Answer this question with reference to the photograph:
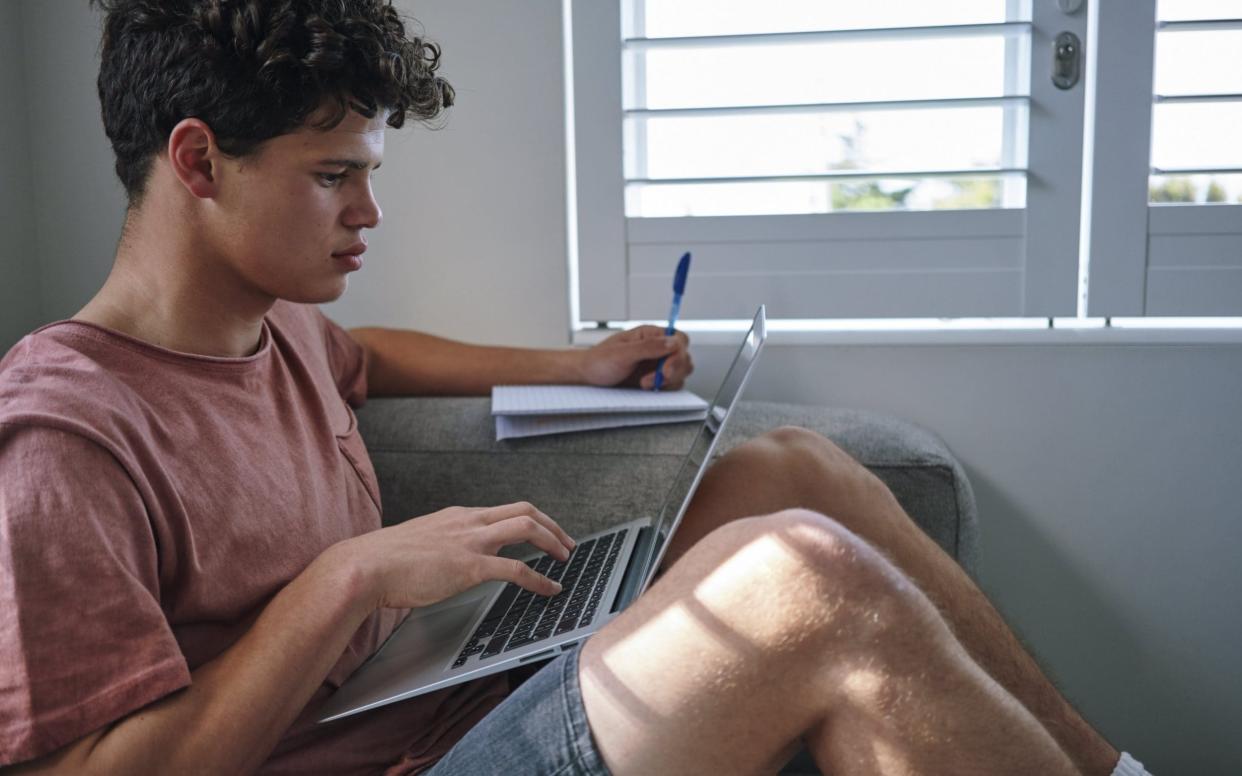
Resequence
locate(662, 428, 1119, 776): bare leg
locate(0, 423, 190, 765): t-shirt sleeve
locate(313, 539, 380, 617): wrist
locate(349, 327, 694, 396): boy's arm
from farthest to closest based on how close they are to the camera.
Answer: locate(349, 327, 694, 396): boy's arm
locate(662, 428, 1119, 776): bare leg
locate(313, 539, 380, 617): wrist
locate(0, 423, 190, 765): t-shirt sleeve

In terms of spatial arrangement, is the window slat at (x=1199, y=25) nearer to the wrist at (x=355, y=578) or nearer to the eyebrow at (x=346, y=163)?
the eyebrow at (x=346, y=163)

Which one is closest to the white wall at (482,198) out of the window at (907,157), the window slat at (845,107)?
the window at (907,157)

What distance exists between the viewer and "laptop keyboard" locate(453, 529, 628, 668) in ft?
2.95

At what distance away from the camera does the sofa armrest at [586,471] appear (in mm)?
1324

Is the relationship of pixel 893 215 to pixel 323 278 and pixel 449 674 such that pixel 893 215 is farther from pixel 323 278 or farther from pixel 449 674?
pixel 449 674

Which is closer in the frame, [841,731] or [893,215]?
[841,731]

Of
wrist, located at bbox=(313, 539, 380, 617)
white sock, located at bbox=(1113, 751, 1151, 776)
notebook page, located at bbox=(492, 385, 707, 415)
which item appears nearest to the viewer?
wrist, located at bbox=(313, 539, 380, 617)

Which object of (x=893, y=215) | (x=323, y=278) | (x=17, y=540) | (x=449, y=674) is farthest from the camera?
(x=893, y=215)

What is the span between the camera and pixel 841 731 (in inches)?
30.2

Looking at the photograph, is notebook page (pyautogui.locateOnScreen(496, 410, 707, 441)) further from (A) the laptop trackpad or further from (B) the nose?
(B) the nose

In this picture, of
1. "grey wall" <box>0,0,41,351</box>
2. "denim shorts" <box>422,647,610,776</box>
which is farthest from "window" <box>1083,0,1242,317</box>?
"grey wall" <box>0,0,41,351</box>

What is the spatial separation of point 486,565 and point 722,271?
2.83 ft

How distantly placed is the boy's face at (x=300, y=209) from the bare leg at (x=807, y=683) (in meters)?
0.46

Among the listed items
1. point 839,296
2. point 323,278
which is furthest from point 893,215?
point 323,278
